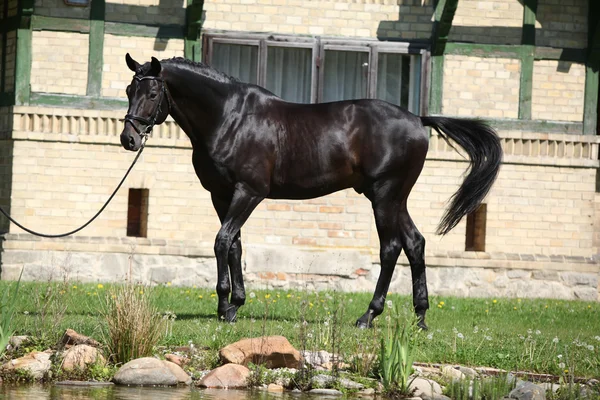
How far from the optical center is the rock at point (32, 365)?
27.9 feet

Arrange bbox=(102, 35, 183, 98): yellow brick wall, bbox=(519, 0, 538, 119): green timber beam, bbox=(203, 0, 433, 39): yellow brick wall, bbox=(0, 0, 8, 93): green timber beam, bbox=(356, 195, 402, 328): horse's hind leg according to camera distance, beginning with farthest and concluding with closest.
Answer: bbox=(519, 0, 538, 119): green timber beam
bbox=(203, 0, 433, 39): yellow brick wall
bbox=(0, 0, 8, 93): green timber beam
bbox=(102, 35, 183, 98): yellow brick wall
bbox=(356, 195, 402, 328): horse's hind leg

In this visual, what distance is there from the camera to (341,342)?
31.0 feet

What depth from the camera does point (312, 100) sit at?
60.0 feet

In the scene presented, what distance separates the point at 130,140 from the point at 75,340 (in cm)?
204

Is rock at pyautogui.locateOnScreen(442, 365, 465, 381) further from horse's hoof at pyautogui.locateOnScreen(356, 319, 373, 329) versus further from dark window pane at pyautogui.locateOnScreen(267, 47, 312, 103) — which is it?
dark window pane at pyautogui.locateOnScreen(267, 47, 312, 103)

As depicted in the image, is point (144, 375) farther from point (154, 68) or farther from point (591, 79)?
point (591, 79)

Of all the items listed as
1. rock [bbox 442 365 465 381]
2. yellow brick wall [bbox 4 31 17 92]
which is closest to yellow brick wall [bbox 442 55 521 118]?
yellow brick wall [bbox 4 31 17 92]

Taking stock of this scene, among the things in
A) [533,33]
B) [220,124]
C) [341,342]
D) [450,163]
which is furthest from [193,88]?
[533,33]

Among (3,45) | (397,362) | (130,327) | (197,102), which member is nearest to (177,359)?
(130,327)

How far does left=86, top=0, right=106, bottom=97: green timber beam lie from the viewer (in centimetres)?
1736

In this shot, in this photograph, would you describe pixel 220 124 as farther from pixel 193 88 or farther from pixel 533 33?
pixel 533 33

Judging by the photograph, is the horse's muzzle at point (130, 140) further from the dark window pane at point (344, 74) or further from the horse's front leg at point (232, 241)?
the dark window pane at point (344, 74)

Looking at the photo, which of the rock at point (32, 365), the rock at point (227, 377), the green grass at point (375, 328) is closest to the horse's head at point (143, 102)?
the green grass at point (375, 328)

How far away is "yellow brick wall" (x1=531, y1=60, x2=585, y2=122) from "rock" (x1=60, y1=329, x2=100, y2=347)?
1133 centimetres
